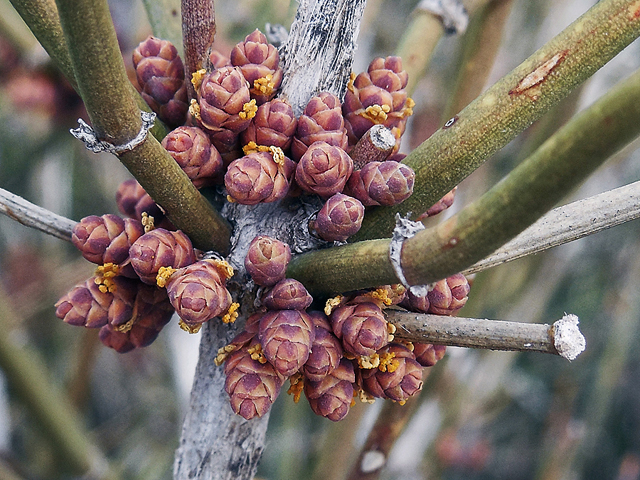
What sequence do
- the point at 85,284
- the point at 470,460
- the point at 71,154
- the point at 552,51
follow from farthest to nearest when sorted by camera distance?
1. the point at 470,460
2. the point at 71,154
3. the point at 85,284
4. the point at 552,51

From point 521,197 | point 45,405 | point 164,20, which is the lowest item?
point 45,405

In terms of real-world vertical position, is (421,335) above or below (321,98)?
below

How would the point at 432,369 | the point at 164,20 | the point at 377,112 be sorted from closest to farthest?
1. the point at 377,112
2. the point at 164,20
3. the point at 432,369

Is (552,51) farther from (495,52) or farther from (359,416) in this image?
(359,416)

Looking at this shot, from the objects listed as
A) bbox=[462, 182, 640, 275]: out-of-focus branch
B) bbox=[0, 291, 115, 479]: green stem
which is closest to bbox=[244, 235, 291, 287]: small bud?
bbox=[462, 182, 640, 275]: out-of-focus branch

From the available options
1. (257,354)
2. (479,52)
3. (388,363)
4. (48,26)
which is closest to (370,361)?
(388,363)

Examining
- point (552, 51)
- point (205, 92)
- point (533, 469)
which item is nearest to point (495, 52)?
point (552, 51)

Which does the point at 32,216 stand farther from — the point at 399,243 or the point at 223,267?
the point at 399,243
